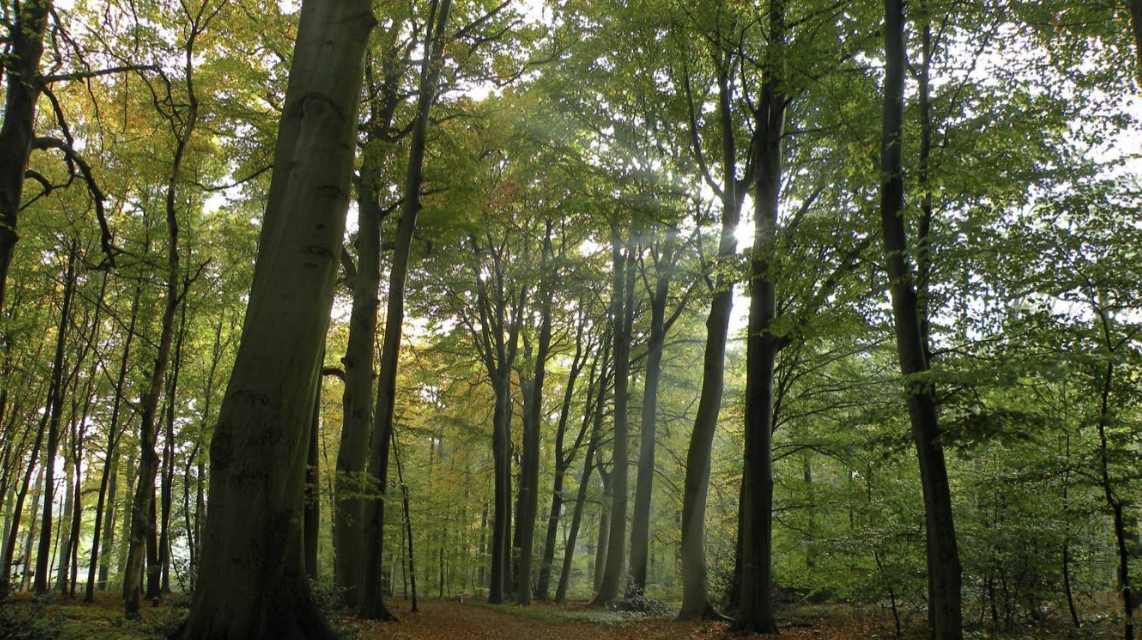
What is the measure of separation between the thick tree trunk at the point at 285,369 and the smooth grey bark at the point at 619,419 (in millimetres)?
10563

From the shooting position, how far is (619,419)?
628 inches

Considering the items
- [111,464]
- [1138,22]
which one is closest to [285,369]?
[1138,22]

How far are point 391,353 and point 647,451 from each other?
25.5 feet

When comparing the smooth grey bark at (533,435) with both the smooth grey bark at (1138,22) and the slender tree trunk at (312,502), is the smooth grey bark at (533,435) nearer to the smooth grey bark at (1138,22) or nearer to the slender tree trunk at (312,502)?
the slender tree trunk at (312,502)

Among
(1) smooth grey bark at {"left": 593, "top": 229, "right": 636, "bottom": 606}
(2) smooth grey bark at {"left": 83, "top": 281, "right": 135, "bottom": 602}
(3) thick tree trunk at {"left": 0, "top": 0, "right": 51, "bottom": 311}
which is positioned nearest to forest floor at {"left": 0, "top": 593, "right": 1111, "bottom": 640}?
(2) smooth grey bark at {"left": 83, "top": 281, "right": 135, "bottom": 602}

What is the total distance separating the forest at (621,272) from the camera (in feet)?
15.4

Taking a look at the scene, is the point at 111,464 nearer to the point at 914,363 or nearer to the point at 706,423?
the point at 706,423

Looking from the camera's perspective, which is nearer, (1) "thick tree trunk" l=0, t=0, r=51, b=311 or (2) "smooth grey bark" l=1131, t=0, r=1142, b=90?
(2) "smooth grey bark" l=1131, t=0, r=1142, b=90

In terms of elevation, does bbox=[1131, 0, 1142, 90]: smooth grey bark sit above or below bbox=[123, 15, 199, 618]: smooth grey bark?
above

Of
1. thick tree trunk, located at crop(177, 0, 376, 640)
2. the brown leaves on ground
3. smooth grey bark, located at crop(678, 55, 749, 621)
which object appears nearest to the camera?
thick tree trunk, located at crop(177, 0, 376, 640)

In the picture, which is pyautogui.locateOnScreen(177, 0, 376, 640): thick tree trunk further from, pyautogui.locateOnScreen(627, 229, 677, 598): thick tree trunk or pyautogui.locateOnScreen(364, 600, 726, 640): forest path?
pyautogui.locateOnScreen(627, 229, 677, 598): thick tree trunk

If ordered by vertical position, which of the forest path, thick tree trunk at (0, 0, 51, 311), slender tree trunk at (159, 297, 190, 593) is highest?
thick tree trunk at (0, 0, 51, 311)

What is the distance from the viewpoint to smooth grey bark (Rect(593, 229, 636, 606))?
1523 centimetres

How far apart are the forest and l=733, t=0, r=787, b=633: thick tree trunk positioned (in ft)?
0.17
